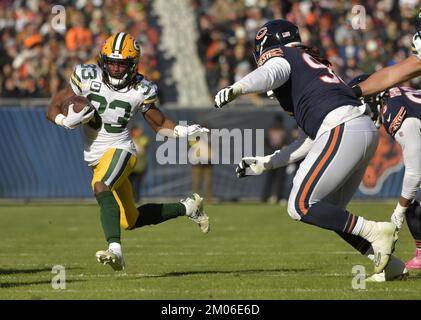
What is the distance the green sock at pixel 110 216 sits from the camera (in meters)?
6.91

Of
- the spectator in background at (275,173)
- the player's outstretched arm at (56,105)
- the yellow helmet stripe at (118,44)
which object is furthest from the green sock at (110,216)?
the spectator in background at (275,173)

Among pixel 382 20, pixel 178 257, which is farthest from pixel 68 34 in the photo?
pixel 178 257

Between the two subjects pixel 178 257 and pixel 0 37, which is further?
pixel 0 37

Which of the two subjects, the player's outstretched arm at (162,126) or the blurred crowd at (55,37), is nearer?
the player's outstretched arm at (162,126)

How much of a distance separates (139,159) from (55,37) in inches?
128

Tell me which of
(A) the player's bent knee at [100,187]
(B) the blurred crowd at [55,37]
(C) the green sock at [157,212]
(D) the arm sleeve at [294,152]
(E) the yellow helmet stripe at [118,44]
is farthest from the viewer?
(B) the blurred crowd at [55,37]

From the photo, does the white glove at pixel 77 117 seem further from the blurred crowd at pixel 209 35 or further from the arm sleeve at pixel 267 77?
the blurred crowd at pixel 209 35

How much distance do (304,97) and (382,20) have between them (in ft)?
41.4

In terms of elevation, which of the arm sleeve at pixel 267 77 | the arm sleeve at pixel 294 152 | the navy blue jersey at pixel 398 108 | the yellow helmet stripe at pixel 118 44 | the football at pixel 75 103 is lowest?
the arm sleeve at pixel 294 152

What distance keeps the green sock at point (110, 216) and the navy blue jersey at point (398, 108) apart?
2.20 m

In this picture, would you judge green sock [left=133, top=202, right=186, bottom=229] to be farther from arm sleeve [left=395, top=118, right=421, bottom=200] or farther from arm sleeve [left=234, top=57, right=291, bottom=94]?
arm sleeve [left=234, top=57, right=291, bottom=94]

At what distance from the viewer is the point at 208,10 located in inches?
767

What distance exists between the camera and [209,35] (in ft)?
60.6
